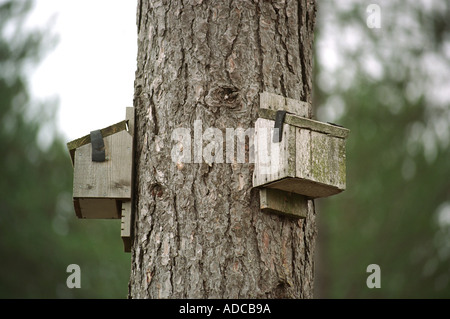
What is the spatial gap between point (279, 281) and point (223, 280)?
173 mm

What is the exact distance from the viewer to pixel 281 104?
2074mm

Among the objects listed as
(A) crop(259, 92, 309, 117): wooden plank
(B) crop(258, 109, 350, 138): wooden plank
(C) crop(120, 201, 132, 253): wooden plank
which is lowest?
(C) crop(120, 201, 132, 253): wooden plank

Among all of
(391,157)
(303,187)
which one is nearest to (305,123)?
(303,187)

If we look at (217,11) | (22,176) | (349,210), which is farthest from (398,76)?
(217,11)

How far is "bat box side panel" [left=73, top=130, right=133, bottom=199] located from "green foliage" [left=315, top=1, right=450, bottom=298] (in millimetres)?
A: 4209

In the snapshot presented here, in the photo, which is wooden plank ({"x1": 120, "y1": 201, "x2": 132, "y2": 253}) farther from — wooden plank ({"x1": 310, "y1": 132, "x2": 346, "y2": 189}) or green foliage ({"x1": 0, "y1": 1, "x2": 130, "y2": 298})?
green foliage ({"x1": 0, "y1": 1, "x2": 130, "y2": 298})

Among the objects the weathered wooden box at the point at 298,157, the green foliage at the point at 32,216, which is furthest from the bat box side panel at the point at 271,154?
the green foliage at the point at 32,216

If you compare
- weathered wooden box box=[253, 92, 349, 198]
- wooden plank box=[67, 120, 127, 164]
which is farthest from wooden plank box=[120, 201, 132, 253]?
weathered wooden box box=[253, 92, 349, 198]

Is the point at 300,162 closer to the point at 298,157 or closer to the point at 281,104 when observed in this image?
the point at 298,157

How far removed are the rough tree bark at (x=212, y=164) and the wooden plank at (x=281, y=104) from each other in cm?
2

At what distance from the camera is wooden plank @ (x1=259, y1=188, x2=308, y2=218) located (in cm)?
195

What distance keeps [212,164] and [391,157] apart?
4701mm

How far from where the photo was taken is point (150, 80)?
213 centimetres
